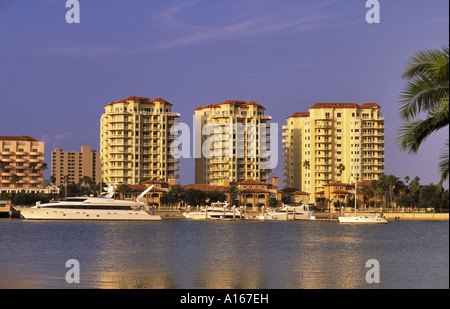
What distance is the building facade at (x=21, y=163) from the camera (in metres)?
180

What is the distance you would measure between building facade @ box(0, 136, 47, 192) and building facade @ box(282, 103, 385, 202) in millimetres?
72751

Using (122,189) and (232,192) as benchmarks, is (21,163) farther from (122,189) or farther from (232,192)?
(232,192)

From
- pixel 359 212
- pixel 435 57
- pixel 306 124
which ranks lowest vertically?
pixel 359 212

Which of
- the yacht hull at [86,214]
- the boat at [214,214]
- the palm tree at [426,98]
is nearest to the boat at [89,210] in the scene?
the yacht hull at [86,214]

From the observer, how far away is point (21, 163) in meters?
183

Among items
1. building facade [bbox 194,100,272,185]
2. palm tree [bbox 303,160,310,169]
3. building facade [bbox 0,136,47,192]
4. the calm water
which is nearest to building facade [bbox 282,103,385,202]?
palm tree [bbox 303,160,310,169]

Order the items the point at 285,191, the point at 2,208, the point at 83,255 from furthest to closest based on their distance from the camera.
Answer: the point at 285,191
the point at 2,208
the point at 83,255

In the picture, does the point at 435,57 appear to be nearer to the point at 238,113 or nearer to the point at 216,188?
the point at 216,188

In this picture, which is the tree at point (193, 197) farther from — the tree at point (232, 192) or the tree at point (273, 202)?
the tree at point (273, 202)

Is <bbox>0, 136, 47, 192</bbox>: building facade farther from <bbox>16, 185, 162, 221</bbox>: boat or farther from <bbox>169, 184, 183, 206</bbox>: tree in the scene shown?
<bbox>16, 185, 162, 221</bbox>: boat

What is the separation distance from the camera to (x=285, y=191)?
589ft
